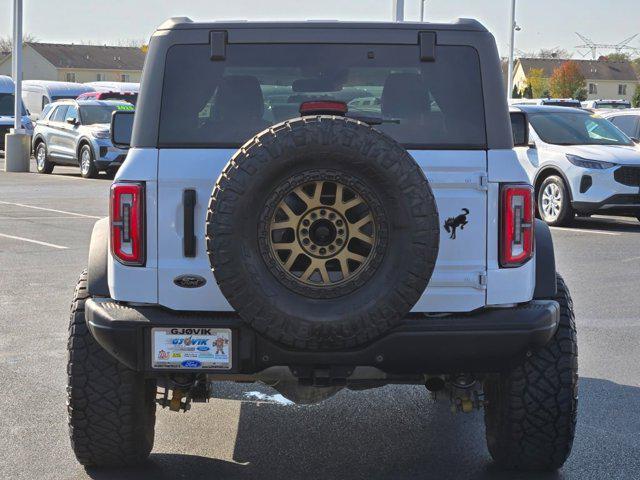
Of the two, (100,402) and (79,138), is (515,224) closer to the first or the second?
(100,402)

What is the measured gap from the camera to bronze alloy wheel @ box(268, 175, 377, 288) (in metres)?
4.58

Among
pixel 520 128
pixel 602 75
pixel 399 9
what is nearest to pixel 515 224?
pixel 520 128

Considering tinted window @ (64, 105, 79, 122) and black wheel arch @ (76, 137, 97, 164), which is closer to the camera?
black wheel arch @ (76, 137, 97, 164)

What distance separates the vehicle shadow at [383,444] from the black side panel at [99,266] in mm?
809

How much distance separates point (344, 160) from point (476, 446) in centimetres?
196

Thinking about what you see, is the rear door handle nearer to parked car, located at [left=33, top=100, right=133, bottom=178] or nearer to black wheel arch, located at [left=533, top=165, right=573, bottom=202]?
black wheel arch, located at [left=533, top=165, right=573, bottom=202]

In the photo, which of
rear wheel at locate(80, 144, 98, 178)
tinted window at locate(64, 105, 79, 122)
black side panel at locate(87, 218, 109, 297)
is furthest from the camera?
tinted window at locate(64, 105, 79, 122)

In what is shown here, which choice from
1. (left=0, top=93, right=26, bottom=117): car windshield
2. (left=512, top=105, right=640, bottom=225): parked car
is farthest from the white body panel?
(left=0, top=93, right=26, bottom=117): car windshield

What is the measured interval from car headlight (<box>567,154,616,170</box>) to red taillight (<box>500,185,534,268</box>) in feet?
38.0

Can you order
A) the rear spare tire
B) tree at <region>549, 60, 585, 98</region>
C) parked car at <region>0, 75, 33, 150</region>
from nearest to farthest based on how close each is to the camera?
1. the rear spare tire
2. parked car at <region>0, 75, 33, 150</region>
3. tree at <region>549, 60, 585, 98</region>

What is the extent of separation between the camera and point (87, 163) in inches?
1054

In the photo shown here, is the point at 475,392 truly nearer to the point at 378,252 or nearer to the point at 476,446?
the point at 476,446

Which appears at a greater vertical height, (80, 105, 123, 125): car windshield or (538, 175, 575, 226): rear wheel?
(80, 105, 123, 125): car windshield

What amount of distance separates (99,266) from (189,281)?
0.53m
